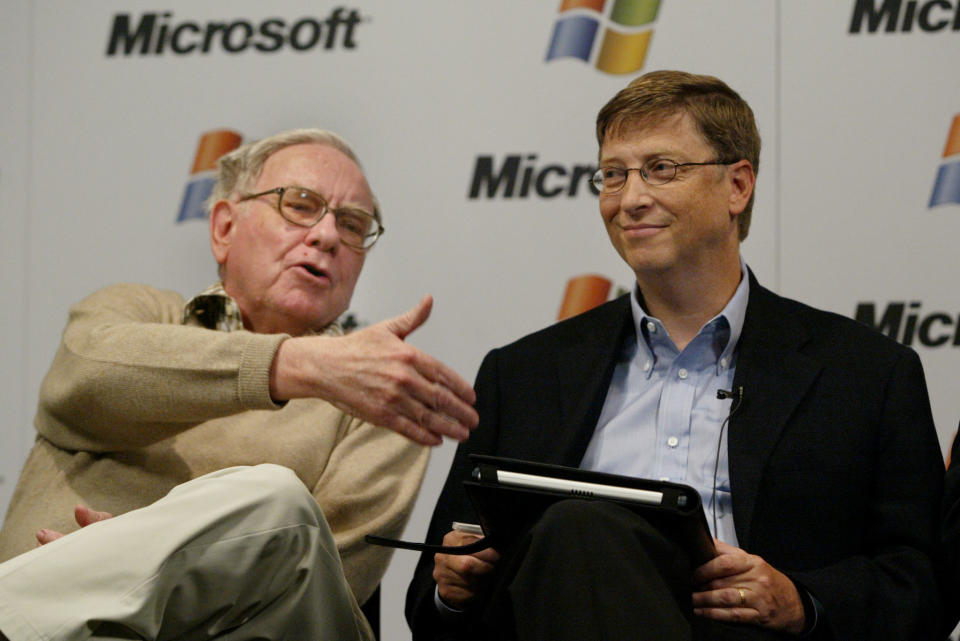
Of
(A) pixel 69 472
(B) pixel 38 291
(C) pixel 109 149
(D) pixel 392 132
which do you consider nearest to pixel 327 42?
(D) pixel 392 132

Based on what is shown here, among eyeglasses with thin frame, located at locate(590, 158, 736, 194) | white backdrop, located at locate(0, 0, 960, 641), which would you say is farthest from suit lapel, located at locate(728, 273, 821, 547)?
white backdrop, located at locate(0, 0, 960, 641)

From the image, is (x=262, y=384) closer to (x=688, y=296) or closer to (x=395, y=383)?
(x=395, y=383)

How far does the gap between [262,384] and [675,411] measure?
87 cm

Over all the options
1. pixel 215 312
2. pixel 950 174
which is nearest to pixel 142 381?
pixel 215 312

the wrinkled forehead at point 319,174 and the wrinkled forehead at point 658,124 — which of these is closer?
the wrinkled forehead at point 658,124

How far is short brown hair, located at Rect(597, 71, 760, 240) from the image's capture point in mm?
2611

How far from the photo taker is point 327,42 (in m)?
3.89

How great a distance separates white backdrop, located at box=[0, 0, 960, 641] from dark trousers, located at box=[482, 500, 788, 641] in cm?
189

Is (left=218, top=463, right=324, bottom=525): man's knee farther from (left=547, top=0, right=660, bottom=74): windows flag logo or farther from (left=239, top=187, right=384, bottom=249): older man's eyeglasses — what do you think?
(left=547, top=0, right=660, bottom=74): windows flag logo

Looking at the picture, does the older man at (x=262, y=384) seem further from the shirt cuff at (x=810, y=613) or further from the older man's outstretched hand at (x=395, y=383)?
the shirt cuff at (x=810, y=613)

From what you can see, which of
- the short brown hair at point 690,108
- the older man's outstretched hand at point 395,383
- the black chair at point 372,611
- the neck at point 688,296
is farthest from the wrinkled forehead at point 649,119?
the black chair at point 372,611

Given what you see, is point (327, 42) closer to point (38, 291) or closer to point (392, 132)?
point (392, 132)

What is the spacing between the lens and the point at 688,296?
2.63 m

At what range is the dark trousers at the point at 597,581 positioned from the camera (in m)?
1.75
